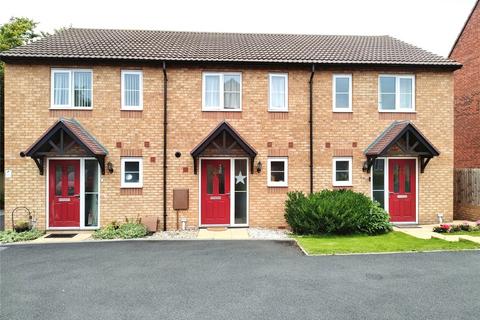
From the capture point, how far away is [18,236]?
10.6m

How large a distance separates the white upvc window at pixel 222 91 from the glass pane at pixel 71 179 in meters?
5.51

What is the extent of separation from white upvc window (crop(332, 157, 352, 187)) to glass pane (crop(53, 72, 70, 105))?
34.9ft

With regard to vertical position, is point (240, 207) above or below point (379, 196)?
below

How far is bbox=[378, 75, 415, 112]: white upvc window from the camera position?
42.4ft

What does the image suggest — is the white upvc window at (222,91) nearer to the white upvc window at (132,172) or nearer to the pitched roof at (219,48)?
the pitched roof at (219,48)

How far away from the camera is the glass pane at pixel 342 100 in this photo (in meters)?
12.9

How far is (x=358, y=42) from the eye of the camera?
15.6 metres

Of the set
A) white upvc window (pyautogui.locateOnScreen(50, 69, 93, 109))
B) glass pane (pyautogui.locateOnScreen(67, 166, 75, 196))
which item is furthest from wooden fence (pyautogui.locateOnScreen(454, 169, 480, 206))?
glass pane (pyautogui.locateOnScreen(67, 166, 75, 196))

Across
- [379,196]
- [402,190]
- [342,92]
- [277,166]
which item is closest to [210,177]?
[277,166]

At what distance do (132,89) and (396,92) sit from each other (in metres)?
10.5

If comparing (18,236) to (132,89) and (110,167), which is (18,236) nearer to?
(110,167)

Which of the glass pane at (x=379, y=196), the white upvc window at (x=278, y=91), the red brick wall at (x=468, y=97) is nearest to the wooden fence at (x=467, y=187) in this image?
the red brick wall at (x=468, y=97)

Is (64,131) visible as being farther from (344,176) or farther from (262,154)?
(344,176)

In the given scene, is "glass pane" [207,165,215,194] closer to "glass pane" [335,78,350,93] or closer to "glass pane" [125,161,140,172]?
"glass pane" [125,161,140,172]
